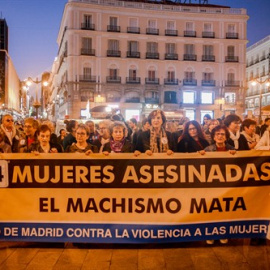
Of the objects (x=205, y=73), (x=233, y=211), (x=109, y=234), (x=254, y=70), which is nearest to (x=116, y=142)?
(x=109, y=234)

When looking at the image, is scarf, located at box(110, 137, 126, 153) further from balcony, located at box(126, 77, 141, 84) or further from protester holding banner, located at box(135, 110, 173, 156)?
balcony, located at box(126, 77, 141, 84)

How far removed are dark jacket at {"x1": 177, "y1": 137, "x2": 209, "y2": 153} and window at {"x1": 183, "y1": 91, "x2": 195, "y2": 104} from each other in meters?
43.3

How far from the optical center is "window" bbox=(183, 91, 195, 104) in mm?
49369

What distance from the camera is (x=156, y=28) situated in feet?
163

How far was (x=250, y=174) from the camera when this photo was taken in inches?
200

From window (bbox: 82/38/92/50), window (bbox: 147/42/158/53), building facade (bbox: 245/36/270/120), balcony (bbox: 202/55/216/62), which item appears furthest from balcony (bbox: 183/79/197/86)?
building facade (bbox: 245/36/270/120)

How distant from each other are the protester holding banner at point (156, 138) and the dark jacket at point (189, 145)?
0.62ft

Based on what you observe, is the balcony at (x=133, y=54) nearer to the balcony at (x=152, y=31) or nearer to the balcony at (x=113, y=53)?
the balcony at (x=113, y=53)

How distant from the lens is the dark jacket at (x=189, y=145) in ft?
20.8

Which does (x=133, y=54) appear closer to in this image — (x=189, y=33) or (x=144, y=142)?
(x=189, y=33)

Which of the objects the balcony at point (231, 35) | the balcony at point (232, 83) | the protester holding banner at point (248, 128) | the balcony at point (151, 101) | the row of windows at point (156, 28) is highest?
the row of windows at point (156, 28)

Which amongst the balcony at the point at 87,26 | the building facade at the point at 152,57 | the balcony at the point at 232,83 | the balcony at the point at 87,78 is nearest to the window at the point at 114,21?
the building facade at the point at 152,57

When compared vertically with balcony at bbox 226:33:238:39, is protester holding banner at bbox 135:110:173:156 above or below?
below

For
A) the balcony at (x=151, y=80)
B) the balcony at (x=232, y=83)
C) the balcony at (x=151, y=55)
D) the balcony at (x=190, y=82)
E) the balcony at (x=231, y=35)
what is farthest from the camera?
the balcony at (x=231, y=35)
